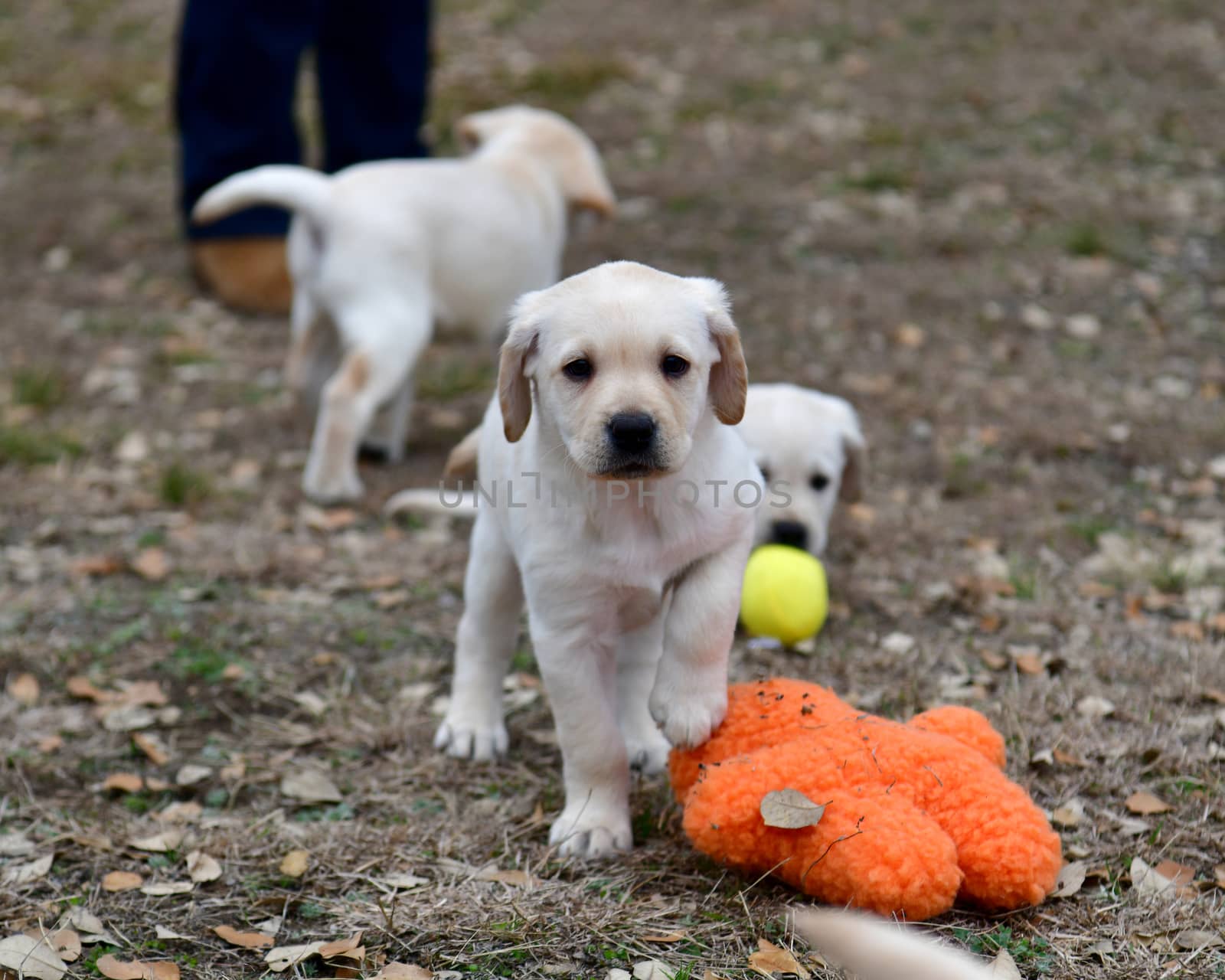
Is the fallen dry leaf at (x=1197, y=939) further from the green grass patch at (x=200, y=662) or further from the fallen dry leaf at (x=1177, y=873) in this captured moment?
the green grass patch at (x=200, y=662)

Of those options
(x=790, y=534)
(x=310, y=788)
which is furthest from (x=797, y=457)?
(x=310, y=788)

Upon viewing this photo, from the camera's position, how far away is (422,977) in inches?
81.3

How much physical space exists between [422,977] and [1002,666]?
174cm

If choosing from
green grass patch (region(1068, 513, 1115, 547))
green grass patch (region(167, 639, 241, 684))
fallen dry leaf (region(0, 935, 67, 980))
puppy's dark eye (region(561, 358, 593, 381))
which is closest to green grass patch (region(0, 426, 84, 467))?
green grass patch (region(167, 639, 241, 684))

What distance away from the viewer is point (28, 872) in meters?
2.42

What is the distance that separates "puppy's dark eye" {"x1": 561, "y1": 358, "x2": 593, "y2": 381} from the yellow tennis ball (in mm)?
1228

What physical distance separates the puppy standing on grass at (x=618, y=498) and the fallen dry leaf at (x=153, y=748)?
98cm

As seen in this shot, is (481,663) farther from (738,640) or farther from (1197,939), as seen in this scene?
(1197,939)

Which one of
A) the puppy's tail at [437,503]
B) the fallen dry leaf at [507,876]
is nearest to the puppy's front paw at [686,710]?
the fallen dry leaf at [507,876]

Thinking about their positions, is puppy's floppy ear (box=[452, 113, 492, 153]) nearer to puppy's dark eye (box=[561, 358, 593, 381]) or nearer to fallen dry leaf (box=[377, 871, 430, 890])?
puppy's dark eye (box=[561, 358, 593, 381])

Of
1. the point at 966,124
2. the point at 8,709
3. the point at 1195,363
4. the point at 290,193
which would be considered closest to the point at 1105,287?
the point at 1195,363

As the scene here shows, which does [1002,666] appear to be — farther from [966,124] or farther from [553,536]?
[966,124]

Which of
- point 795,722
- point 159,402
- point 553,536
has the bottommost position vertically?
point 159,402

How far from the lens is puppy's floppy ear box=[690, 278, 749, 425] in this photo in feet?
7.67
